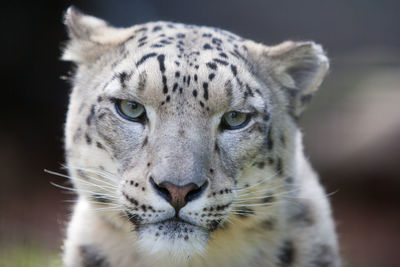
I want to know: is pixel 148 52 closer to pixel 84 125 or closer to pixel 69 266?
pixel 84 125

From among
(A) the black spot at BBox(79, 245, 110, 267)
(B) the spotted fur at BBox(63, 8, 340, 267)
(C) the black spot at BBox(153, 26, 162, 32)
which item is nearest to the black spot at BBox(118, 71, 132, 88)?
(B) the spotted fur at BBox(63, 8, 340, 267)

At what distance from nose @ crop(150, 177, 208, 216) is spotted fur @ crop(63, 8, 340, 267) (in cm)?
1

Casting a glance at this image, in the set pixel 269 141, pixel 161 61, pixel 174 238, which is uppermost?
pixel 161 61

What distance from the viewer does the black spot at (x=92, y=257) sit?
3939 millimetres

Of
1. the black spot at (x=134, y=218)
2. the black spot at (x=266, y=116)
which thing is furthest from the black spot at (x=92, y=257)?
the black spot at (x=266, y=116)

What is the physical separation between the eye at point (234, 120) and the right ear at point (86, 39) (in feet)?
3.55

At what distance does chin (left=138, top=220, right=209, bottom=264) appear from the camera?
10.4ft

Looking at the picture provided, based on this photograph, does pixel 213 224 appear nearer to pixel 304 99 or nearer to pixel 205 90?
pixel 205 90

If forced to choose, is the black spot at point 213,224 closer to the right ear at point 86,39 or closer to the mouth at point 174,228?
the mouth at point 174,228

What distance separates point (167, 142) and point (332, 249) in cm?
170

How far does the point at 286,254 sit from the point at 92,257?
4.44ft

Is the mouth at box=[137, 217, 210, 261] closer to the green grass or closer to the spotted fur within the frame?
the spotted fur

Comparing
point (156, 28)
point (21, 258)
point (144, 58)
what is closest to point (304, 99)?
point (156, 28)

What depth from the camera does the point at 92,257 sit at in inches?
156
